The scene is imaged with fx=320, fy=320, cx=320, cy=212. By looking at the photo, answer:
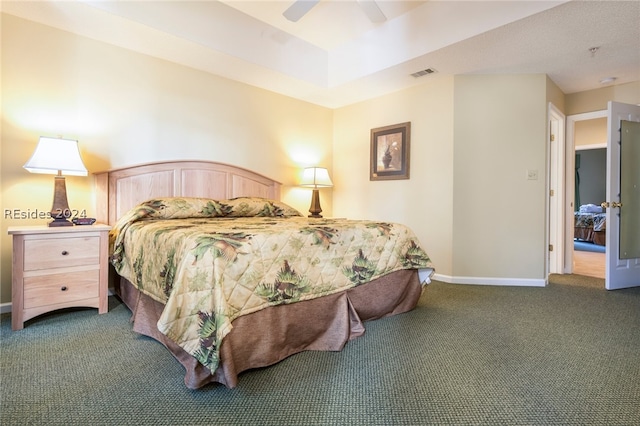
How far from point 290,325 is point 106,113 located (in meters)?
2.53

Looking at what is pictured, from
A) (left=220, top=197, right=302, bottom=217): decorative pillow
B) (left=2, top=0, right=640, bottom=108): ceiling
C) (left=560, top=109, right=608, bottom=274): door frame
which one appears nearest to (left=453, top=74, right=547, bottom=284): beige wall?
(left=2, top=0, right=640, bottom=108): ceiling

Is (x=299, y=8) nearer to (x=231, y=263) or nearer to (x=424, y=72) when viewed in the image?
(x=424, y=72)

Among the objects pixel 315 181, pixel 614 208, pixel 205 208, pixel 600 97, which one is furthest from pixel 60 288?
pixel 600 97

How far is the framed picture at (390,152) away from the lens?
391 centimetres

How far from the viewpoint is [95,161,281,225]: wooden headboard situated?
9.21ft

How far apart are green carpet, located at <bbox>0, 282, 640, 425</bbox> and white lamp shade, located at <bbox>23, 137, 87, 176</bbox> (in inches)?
41.9

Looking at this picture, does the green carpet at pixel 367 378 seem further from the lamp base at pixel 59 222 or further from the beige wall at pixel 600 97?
the beige wall at pixel 600 97

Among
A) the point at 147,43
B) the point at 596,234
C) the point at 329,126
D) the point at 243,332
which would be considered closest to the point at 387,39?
the point at 329,126

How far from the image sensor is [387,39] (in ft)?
10.8

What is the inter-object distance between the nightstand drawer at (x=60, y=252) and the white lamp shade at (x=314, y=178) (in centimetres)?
235

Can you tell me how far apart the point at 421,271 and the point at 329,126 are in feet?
9.43

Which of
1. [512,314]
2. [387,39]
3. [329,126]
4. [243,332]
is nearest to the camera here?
[243,332]

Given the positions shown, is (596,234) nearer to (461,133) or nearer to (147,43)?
(461,133)

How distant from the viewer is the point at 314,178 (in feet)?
13.4
